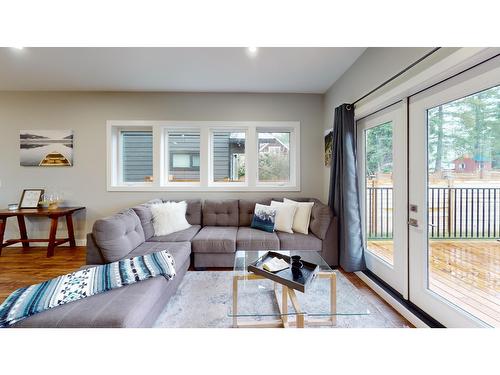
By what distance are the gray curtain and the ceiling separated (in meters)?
0.72

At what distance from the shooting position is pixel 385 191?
7.43 ft

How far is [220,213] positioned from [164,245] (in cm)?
104

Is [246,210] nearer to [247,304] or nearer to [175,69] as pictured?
[247,304]

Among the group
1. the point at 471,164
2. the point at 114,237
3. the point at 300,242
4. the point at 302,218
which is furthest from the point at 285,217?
the point at 114,237

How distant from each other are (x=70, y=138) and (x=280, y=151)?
3566mm

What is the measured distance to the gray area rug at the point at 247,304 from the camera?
A: 1.44m

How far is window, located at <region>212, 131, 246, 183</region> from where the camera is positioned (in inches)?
148

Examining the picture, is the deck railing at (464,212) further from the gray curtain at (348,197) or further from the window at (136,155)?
the window at (136,155)

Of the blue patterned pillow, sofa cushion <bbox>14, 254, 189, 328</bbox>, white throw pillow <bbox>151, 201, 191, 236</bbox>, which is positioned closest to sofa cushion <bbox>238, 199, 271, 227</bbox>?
the blue patterned pillow

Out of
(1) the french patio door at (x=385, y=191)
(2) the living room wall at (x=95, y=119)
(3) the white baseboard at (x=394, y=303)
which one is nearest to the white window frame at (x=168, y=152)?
(2) the living room wall at (x=95, y=119)

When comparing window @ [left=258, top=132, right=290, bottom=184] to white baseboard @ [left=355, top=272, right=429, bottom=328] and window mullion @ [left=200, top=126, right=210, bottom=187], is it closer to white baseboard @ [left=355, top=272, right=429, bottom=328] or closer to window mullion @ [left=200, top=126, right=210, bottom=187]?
window mullion @ [left=200, top=126, right=210, bottom=187]

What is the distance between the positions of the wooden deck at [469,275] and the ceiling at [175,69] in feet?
6.95

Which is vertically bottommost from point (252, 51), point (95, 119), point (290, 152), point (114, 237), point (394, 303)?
point (394, 303)
